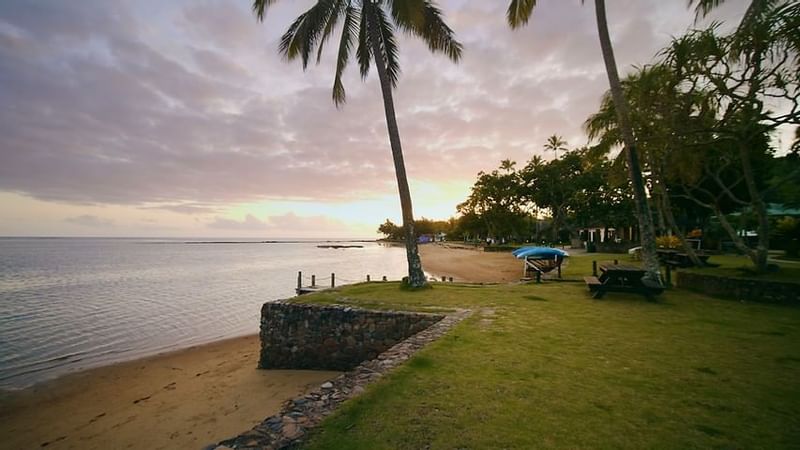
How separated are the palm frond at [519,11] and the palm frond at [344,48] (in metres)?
6.15

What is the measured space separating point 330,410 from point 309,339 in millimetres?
6908

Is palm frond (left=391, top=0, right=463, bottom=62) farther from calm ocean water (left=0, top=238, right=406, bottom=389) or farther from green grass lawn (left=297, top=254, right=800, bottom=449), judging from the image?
calm ocean water (left=0, top=238, right=406, bottom=389)

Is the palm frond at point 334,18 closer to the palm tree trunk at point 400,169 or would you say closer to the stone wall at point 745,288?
the palm tree trunk at point 400,169

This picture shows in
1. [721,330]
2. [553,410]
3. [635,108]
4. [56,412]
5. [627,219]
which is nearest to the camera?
[553,410]

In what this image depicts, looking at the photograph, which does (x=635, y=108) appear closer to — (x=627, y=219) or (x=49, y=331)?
(x=49, y=331)

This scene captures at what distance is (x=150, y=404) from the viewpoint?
914 centimetres

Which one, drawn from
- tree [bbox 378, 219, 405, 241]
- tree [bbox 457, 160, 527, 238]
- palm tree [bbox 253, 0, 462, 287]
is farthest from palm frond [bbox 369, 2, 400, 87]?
tree [bbox 378, 219, 405, 241]

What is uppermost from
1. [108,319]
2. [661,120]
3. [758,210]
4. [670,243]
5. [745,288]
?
[661,120]

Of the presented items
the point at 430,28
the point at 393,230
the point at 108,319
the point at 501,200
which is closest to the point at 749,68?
the point at 430,28

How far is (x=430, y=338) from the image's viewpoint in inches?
259

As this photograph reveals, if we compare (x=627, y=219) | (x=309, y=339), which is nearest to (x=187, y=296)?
(x=309, y=339)

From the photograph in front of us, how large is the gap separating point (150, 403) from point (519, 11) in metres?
Result: 17.6

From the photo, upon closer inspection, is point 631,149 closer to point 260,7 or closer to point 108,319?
point 260,7

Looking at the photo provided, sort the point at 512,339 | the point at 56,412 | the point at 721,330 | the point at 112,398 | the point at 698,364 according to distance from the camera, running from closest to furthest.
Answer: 1. the point at 698,364
2. the point at 512,339
3. the point at 721,330
4. the point at 56,412
5. the point at 112,398
